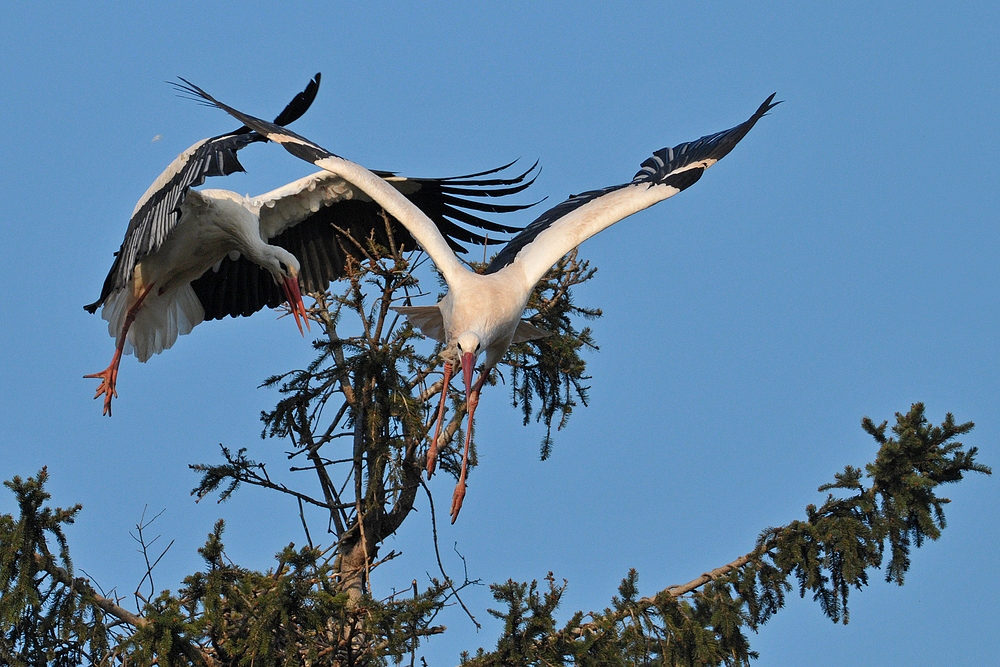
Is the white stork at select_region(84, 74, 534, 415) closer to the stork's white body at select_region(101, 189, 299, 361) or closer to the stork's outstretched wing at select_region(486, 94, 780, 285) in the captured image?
the stork's white body at select_region(101, 189, 299, 361)

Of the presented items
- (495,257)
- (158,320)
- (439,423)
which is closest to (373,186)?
(495,257)

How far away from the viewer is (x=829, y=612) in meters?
5.43

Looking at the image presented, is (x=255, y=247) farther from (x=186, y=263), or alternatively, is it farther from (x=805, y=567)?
(x=805, y=567)

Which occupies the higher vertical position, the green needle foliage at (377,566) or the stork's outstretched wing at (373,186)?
the stork's outstretched wing at (373,186)

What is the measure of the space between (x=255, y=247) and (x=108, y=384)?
1.38m

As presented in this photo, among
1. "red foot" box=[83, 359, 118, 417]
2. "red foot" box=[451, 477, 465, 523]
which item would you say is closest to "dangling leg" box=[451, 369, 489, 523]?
"red foot" box=[451, 477, 465, 523]

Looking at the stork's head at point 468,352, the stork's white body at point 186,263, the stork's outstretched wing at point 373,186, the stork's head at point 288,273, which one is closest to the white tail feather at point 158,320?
the stork's white body at point 186,263

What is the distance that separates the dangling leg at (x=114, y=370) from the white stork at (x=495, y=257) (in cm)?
171

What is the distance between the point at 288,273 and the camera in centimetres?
758

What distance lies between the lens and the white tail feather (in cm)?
832

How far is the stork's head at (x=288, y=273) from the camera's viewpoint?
750 cm

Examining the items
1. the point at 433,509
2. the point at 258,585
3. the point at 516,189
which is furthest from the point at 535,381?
the point at 258,585

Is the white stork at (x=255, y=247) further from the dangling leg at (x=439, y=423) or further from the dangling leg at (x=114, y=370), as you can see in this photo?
the dangling leg at (x=439, y=423)

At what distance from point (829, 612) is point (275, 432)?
2.78m
